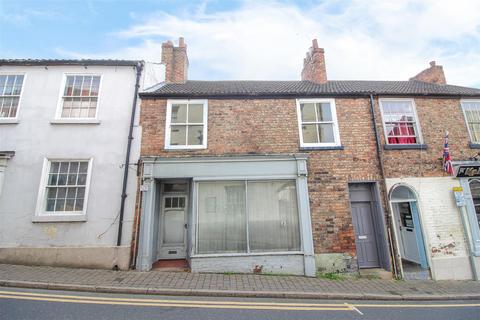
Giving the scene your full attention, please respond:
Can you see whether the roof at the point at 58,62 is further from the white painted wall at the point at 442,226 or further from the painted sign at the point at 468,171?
the painted sign at the point at 468,171

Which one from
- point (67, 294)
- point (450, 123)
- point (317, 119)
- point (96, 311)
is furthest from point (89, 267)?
point (450, 123)

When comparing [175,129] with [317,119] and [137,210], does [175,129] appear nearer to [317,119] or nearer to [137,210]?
[137,210]

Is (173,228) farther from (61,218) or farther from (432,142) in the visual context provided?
(432,142)

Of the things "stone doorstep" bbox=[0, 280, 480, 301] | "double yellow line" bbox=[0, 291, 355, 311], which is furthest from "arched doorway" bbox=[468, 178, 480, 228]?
"double yellow line" bbox=[0, 291, 355, 311]

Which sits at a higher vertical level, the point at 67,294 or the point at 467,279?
the point at 67,294

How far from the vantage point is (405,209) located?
8711 mm

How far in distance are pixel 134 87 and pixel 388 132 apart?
947 centimetres

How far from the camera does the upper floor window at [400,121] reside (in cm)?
838

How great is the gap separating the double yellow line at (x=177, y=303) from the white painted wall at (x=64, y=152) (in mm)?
2165

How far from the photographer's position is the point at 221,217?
7539 millimetres

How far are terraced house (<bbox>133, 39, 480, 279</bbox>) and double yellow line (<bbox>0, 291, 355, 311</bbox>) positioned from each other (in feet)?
6.29

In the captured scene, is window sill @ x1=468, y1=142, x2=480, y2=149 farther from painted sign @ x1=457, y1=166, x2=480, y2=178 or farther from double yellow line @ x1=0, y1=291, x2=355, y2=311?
double yellow line @ x1=0, y1=291, x2=355, y2=311

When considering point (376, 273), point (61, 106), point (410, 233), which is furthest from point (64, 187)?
point (410, 233)

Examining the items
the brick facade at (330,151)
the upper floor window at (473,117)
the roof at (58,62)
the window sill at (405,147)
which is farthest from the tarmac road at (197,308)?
the roof at (58,62)
